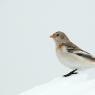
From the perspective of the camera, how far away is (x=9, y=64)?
20.7 m

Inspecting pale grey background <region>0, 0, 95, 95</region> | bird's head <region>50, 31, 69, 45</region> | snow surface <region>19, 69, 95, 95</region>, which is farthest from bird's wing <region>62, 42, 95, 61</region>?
pale grey background <region>0, 0, 95, 95</region>

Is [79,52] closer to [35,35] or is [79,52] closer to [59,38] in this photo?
[59,38]

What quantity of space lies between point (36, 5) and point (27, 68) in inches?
534

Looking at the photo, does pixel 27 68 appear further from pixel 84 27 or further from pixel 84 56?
pixel 84 56

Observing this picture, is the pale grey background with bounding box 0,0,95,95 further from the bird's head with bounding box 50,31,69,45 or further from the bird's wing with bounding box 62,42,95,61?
the bird's wing with bounding box 62,42,95,61

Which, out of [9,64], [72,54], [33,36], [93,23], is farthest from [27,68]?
[72,54]

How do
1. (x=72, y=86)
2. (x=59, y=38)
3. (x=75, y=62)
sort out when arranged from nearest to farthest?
(x=72, y=86)
(x=75, y=62)
(x=59, y=38)

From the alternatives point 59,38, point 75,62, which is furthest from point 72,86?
point 59,38

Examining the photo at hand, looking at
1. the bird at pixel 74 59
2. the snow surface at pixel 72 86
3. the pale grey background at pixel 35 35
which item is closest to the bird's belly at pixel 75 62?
the bird at pixel 74 59

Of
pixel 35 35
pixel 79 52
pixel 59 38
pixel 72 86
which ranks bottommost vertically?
pixel 72 86

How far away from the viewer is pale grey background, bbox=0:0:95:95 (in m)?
18.6

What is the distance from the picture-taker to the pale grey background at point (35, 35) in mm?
18609

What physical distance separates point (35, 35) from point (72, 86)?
1862 centimetres

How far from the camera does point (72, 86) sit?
8.14 meters
